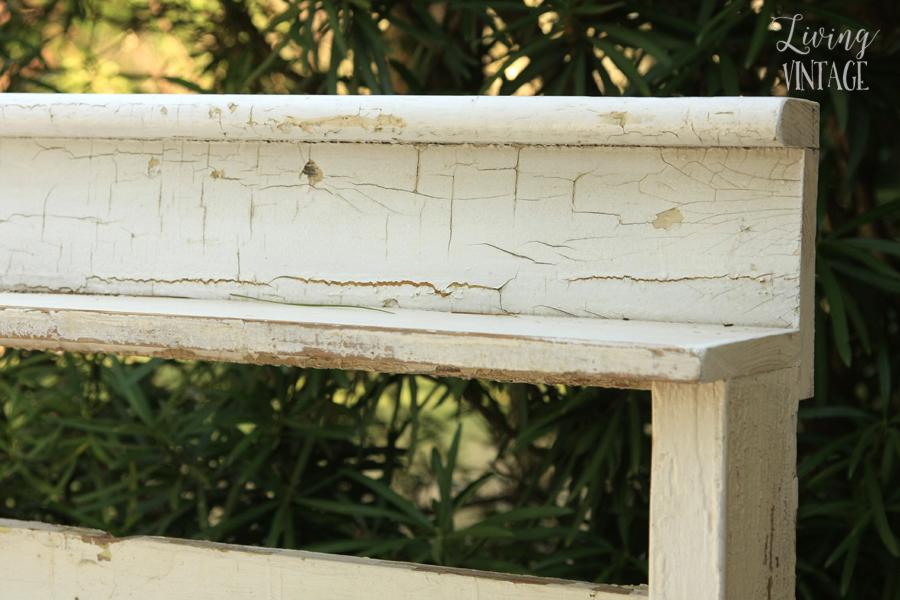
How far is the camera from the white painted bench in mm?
566

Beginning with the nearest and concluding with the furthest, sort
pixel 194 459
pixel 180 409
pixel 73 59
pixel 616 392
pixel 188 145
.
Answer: pixel 188 145, pixel 616 392, pixel 194 459, pixel 180 409, pixel 73 59

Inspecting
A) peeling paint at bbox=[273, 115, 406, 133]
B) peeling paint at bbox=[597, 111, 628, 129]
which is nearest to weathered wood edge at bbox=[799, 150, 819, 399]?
peeling paint at bbox=[597, 111, 628, 129]

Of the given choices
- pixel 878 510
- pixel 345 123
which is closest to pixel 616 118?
pixel 345 123

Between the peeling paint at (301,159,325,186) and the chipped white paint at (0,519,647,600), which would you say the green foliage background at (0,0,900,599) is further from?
the peeling paint at (301,159,325,186)

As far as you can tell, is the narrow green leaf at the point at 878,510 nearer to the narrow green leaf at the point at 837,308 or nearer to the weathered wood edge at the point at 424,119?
the narrow green leaf at the point at 837,308

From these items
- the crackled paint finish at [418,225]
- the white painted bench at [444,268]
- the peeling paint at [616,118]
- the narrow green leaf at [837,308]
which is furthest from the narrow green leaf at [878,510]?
the peeling paint at [616,118]

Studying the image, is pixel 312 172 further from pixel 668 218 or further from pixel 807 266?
pixel 807 266

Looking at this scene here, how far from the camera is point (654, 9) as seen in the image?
1280 mm

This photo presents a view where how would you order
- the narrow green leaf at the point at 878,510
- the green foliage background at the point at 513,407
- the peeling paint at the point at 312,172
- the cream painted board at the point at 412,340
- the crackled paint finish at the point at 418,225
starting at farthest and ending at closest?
the green foliage background at the point at 513,407 → the narrow green leaf at the point at 878,510 → the peeling paint at the point at 312,172 → the crackled paint finish at the point at 418,225 → the cream painted board at the point at 412,340

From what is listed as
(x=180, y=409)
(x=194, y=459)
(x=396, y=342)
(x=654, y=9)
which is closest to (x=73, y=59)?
(x=180, y=409)

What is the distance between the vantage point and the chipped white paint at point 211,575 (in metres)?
0.71

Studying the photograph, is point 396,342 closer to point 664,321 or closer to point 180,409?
point 664,321

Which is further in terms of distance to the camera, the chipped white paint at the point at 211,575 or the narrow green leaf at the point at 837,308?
the narrow green leaf at the point at 837,308

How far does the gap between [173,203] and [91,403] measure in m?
0.96
